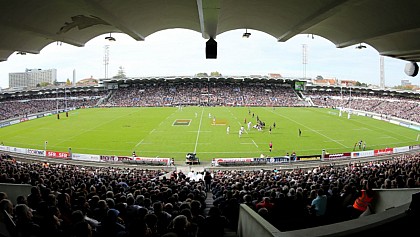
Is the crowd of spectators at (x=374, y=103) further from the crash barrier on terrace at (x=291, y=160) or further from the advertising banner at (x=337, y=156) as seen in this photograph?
the advertising banner at (x=337, y=156)

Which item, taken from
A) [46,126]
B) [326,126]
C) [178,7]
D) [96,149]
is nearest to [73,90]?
[46,126]

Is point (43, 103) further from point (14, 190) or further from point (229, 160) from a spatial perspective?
point (14, 190)

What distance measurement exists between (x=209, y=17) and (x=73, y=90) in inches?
3543

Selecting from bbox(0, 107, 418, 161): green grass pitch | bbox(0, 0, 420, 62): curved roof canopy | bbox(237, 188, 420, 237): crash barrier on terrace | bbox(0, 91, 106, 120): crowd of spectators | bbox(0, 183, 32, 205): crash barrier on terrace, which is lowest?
bbox(0, 107, 418, 161): green grass pitch

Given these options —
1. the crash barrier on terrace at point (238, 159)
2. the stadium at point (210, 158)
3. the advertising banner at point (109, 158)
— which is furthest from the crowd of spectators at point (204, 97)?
the advertising banner at point (109, 158)

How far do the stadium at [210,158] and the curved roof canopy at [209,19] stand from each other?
52 mm

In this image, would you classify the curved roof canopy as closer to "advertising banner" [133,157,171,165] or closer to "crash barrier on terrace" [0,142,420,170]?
"advertising banner" [133,157,171,165]

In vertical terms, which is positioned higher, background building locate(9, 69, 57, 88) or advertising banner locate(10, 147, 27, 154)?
background building locate(9, 69, 57, 88)

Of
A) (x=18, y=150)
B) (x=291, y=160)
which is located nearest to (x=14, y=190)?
(x=291, y=160)

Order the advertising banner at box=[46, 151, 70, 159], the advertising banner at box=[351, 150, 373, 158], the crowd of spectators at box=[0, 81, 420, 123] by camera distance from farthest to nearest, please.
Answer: the crowd of spectators at box=[0, 81, 420, 123]
the advertising banner at box=[351, 150, 373, 158]
the advertising banner at box=[46, 151, 70, 159]

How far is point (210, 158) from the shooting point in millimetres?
26297

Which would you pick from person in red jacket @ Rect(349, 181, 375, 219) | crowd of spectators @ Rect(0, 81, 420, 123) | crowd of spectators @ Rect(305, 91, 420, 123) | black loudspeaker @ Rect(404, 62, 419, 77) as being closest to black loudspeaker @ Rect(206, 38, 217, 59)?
person in red jacket @ Rect(349, 181, 375, 219)

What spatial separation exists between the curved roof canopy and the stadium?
2.0 inches

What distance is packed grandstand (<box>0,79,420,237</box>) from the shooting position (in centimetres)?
455
